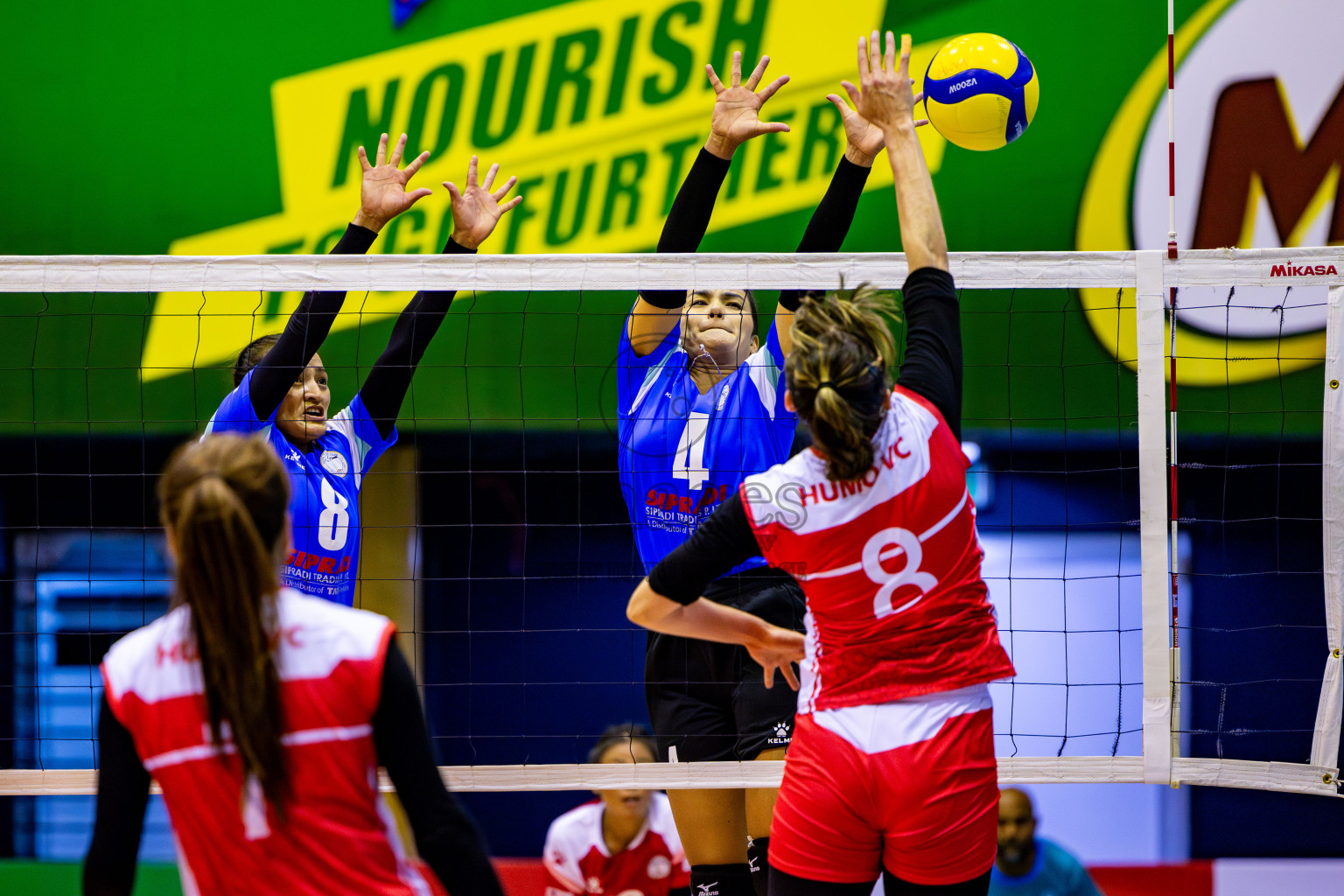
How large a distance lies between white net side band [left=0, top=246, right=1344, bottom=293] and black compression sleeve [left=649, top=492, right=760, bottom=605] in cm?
128

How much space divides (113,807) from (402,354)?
7.05 feet

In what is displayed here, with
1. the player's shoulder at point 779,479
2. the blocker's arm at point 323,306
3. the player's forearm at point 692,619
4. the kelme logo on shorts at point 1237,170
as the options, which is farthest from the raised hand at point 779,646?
the kelme logo on shorts at point 1237,170

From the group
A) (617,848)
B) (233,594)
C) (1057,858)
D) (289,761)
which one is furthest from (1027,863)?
(233,594)

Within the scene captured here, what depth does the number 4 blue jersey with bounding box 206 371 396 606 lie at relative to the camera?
11.0ft

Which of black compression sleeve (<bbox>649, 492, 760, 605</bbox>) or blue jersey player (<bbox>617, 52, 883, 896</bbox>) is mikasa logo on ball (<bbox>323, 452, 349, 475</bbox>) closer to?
blue jersey player (<bbox>617, 52, 883, 896</bbox>)

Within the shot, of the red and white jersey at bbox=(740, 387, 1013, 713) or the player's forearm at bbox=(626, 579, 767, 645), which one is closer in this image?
the red and white jersey at bbox=(740, 387, 1013, 713)

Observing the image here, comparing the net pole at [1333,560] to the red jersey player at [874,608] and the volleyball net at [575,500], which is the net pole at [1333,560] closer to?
the volleyball net at [575,500]

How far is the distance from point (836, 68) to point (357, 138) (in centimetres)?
214

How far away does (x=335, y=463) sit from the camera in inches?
140

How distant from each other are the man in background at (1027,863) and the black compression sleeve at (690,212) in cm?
299


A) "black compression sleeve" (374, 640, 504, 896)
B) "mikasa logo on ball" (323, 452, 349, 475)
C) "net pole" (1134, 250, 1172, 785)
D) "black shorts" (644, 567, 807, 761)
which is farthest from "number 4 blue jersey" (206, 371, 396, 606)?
"net pole" (1134, 250, 1172, 785)

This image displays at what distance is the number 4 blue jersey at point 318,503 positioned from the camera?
336 cm

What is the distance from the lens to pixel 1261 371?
4.95 m

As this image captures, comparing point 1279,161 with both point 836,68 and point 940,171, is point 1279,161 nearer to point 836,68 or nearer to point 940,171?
point 940,171
